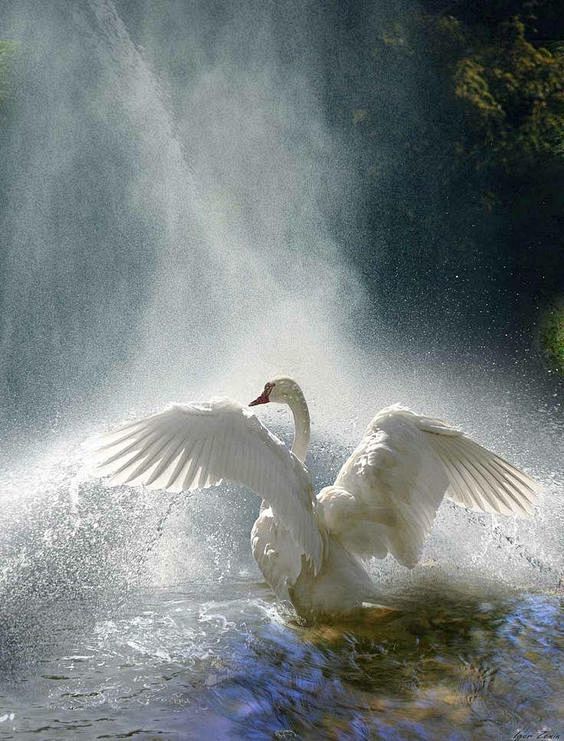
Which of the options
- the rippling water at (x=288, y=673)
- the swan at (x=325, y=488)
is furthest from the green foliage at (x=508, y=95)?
the rippling water at (x=288, y=673)

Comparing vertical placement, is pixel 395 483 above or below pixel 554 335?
below

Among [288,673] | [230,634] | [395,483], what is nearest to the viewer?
[288,673]

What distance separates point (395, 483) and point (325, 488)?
1.45 ft

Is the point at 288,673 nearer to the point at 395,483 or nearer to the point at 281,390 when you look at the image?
the point at 395,483

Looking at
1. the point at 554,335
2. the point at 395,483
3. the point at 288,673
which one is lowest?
the point at 288,673

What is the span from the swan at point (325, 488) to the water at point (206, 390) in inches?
13.7

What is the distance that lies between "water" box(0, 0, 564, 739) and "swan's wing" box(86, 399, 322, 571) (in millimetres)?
906

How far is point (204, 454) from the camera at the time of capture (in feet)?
16.1

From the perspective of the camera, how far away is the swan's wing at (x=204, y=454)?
4.79 metres

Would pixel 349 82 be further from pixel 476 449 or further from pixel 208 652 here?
pixel 208 652

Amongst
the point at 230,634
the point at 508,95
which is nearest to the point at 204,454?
the point at 230,634

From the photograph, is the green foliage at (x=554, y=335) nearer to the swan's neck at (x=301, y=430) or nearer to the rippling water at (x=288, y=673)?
the swan's neck at (x=301, y=430)

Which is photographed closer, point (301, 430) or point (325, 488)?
point (325, 488)

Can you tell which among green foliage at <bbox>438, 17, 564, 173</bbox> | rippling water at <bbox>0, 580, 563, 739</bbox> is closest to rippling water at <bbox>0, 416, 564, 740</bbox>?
rippling water at <bbox>0, 580, 563, 739</bbox>
